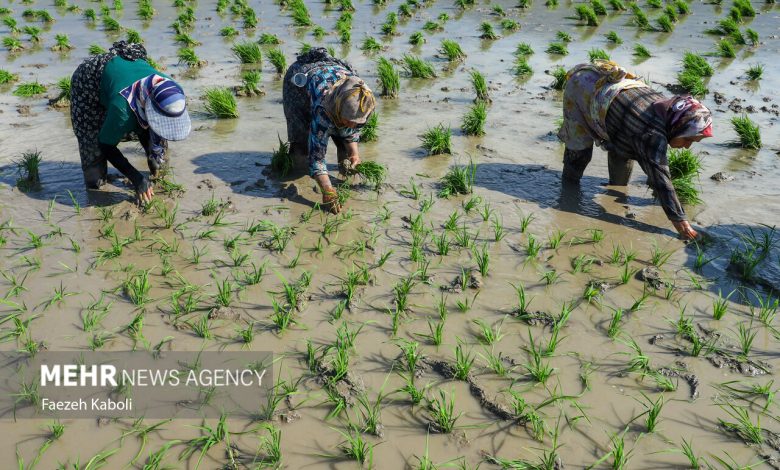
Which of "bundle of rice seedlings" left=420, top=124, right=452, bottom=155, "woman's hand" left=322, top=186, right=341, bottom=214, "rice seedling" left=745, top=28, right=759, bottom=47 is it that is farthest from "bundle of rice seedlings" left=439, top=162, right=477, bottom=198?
"rice seedling" left=745, top=28, right=759, bottom=47

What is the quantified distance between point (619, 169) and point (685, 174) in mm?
544

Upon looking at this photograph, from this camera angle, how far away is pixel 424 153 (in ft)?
19.2

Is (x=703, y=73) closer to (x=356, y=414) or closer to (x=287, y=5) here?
(x=356, y=414)

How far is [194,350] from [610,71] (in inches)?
137

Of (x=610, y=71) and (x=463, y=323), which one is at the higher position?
(x=610, y=71)

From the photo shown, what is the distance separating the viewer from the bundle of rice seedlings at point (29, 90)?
24.0 feet

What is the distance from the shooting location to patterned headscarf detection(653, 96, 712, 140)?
13.1ft

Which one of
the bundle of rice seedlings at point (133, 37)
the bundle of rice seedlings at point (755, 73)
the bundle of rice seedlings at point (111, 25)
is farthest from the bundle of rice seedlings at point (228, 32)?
the bundle of rice seedlings at point (755, 73)

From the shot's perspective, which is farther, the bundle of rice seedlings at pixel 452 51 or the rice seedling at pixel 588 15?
the rice seedling at pixel 588 15

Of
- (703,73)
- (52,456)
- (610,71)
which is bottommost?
(52,456)

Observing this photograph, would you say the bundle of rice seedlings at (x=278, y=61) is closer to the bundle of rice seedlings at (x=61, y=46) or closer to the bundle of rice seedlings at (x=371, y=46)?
the bundle of rice seedlings at (x=371, y=46)

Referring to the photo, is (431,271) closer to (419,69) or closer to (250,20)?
(419,69)

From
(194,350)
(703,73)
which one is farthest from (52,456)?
(703,73)

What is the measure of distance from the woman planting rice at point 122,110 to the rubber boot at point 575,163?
297 cm
